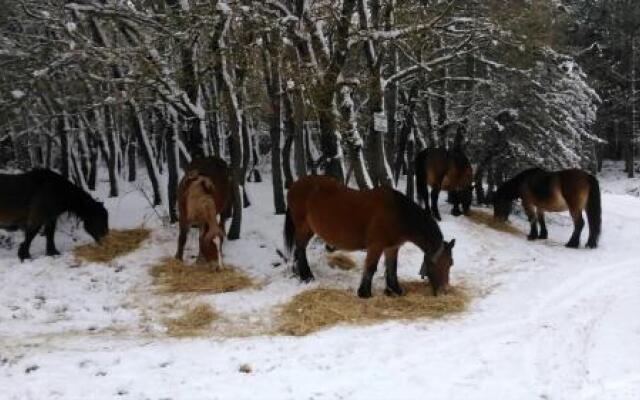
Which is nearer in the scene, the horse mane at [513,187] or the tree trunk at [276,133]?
the tree trunk at [276,133]

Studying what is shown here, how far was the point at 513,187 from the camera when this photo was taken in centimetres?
1266

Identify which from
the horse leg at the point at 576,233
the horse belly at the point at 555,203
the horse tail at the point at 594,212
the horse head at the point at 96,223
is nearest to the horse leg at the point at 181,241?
the horse head at the point at 96,223

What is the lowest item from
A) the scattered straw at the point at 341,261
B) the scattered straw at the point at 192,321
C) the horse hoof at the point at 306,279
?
the scattered straw at the point at 192,321

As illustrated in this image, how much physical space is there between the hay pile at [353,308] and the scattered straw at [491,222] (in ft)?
14.5

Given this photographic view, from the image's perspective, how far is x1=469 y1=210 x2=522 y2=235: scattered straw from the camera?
41.3 ft

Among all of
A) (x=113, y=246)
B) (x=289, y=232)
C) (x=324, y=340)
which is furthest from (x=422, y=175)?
(x=324, y=340)

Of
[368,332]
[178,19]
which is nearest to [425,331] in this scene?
[368,332]

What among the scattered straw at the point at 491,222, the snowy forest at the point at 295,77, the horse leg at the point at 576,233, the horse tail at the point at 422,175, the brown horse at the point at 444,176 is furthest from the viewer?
the horse tail at the point at 422,175

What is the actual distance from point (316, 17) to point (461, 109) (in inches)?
287

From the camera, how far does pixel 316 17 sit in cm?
1016

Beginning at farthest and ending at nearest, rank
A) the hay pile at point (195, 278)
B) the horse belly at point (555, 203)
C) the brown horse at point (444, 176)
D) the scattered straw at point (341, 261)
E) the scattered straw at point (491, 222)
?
the brown horse at point (444, 176)
the scattered straw at point (491, 222)
the horse belly at point (555, 203)
the scattered straw at point (341, 261)
the hay pile at point (195, 278)

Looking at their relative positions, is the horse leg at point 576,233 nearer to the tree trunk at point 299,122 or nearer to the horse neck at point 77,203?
the tree trunk at point 299,122

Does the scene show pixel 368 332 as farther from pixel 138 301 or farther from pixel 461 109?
pixel 461 109

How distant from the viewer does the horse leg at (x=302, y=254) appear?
8.88 metres
